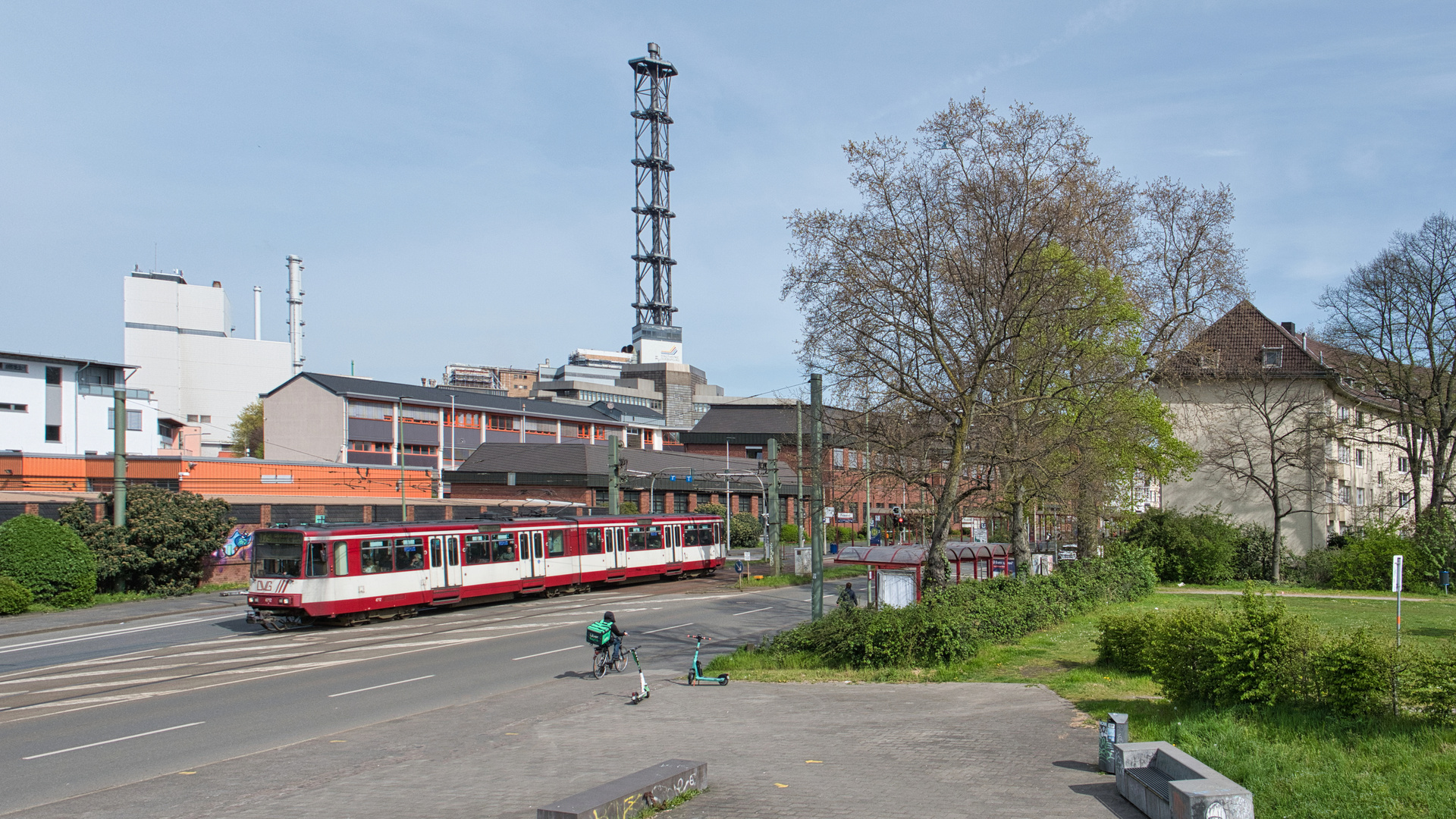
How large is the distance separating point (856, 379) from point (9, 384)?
6126 centimetres

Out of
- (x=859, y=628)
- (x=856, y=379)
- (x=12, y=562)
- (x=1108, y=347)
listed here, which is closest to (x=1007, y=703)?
(x=859, y=628)

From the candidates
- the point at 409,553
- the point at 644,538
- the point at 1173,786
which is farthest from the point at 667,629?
the point at 1173,786

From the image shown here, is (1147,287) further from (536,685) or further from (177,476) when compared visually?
(177,476)

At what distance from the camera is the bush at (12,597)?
29891 mm

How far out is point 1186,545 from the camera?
41.2 m

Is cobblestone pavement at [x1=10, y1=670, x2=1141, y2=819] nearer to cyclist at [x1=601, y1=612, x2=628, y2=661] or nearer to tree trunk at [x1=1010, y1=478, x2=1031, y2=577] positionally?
cyclist at [x1=601, y1=612, x2=628, y2=661]

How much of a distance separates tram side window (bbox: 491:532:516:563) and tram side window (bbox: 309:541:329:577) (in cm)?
666

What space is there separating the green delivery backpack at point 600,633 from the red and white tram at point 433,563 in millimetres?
11215

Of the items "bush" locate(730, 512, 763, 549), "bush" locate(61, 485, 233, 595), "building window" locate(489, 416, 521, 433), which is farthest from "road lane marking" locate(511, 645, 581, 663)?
"building window" locate(489, 416, 521, 433)

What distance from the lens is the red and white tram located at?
1041 inches

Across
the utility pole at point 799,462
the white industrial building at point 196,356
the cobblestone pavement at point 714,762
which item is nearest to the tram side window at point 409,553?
the utility pole at point 799,462

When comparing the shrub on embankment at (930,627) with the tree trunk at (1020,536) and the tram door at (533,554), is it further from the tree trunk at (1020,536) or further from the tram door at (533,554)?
the tram door at (533,554)

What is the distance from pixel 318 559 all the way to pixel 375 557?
179 centimetres

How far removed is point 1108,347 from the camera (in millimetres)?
28328
